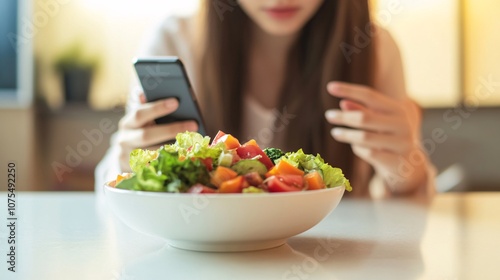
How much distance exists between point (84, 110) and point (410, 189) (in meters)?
2.22

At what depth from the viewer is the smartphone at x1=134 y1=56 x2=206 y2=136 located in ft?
4.69

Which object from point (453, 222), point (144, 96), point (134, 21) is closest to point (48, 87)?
point (134, 21)

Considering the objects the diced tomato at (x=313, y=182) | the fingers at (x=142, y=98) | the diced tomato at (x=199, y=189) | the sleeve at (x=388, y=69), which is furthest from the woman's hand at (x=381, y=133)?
the diced tomato at (x=199, y=189)

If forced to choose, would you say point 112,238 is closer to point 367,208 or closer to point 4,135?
point 367,208

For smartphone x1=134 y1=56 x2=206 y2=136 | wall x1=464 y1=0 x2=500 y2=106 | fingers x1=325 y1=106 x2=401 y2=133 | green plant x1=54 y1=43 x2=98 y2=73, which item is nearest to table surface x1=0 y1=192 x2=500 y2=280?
smartphone x1=134 y1=56 x2=206 y2=136

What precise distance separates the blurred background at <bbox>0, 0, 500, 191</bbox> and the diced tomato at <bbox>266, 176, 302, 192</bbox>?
9.34ft

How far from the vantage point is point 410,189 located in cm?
187

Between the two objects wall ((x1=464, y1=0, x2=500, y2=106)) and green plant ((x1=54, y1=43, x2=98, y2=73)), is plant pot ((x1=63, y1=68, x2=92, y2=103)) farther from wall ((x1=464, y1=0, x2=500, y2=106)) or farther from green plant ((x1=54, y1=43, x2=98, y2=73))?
wall ((x1=464, y1=0, x2=500, y2=106))

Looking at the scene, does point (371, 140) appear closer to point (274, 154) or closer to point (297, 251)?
point (274, 154)

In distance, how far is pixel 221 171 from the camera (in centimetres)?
82

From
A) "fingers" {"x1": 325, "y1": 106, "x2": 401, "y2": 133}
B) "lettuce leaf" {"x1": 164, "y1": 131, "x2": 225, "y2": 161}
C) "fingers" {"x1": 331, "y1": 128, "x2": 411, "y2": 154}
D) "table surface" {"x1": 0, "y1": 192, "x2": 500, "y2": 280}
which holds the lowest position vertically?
"table surface" {"x1": 0, "y1": 192, "x2": 500, "y2": 280}

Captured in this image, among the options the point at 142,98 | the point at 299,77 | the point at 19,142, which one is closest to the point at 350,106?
the point at 299,77

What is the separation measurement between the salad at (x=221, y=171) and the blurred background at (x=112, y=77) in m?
2.75

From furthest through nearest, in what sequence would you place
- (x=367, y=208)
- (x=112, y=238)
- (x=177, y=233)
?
(x=367, y=208), (x=112, y=238), (x=177, y=233)
